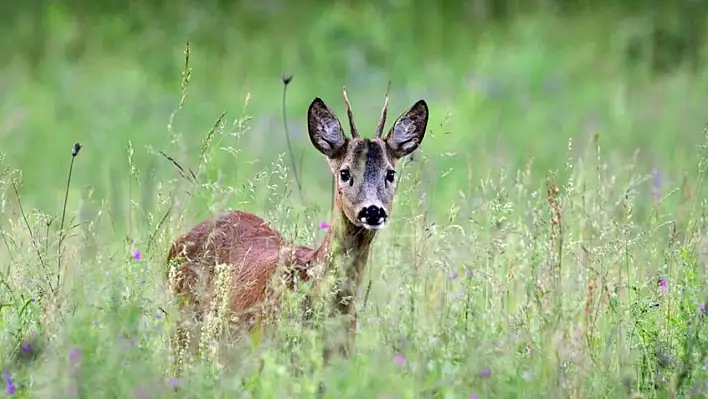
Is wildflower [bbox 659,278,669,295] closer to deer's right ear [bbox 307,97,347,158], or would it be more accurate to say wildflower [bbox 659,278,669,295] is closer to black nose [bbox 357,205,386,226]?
black nose [bbox 357,205,386,226]

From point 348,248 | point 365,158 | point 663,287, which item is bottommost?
point 663,287

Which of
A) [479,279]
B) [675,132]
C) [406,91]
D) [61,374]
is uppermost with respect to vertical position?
[406,91]

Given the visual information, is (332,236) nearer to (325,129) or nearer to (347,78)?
(325,129)

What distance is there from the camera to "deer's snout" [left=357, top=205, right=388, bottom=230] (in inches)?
263

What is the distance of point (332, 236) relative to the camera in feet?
22.7

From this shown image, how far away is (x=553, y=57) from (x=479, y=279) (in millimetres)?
10424

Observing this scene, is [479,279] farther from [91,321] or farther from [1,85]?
[1,85]

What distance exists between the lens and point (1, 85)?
16.4 meters

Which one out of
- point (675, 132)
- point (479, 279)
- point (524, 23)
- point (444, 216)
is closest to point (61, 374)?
point (479, 279)

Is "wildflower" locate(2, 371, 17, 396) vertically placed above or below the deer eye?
below

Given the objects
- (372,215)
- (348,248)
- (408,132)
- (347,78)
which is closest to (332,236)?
(348,248)

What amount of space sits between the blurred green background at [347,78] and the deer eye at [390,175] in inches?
151

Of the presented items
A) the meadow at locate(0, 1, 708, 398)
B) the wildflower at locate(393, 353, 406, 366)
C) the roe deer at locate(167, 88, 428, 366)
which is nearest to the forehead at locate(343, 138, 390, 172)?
the roe deer at locate(167, 88, 428, 366)

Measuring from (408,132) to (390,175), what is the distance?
0.34 metres
